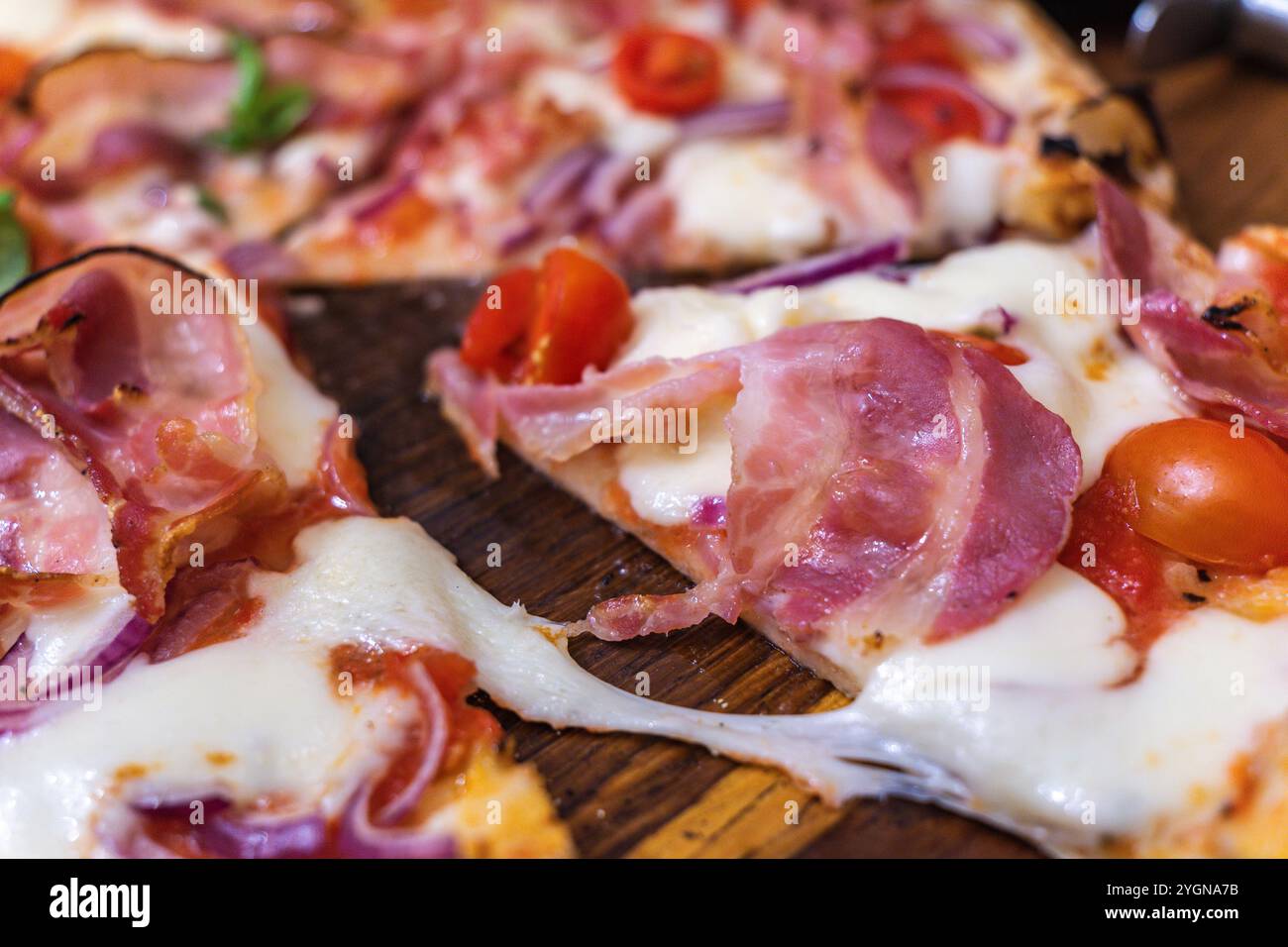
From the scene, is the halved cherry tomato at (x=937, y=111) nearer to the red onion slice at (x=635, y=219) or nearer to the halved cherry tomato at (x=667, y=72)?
the halved cherry tomato at (x=667, y=72)

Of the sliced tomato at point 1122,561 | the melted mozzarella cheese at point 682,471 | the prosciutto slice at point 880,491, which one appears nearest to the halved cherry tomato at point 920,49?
the prosciutto slice at point 880,491

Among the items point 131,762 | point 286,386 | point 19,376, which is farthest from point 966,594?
point 19,376

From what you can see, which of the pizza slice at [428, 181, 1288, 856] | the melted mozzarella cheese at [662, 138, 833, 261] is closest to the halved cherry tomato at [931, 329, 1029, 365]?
the pizza slice at [428, 181, 1288, 856]

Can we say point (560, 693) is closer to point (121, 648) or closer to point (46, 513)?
point (121, 648)

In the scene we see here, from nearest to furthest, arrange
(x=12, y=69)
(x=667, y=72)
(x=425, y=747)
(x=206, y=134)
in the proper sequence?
(x=425, y=747) < (x=667, y=72) < (x=206, y=134) < (x=12, y=69)

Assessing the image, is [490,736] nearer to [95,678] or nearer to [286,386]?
[95,678]

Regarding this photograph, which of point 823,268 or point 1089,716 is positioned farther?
point 823,268

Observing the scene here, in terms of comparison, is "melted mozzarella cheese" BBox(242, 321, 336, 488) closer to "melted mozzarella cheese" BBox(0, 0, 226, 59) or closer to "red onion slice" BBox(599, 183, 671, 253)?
"red onion slice" BBox(599, 183, 671, 253)

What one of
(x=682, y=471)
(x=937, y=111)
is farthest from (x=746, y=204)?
(x=682, y=471)
